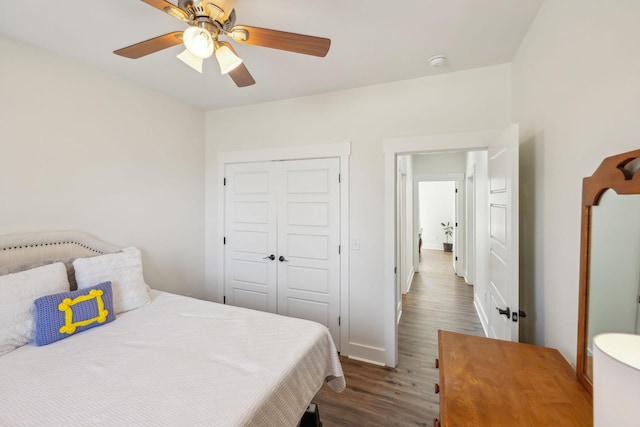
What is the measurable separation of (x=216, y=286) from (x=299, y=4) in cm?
288

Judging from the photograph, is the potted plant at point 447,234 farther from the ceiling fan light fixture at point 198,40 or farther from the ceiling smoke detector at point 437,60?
the ceiling fan light fixture at point 198,40

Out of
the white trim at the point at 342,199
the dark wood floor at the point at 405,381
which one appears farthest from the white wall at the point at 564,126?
the white trim at the point at 342,199

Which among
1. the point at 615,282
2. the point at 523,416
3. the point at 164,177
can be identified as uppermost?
the point at 164,177

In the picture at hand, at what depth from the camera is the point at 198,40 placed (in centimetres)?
123

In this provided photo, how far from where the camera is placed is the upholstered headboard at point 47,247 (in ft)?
5.67

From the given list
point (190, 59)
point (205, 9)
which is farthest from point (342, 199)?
point (205, 9)

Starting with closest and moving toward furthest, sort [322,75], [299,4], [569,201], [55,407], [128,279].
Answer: [55,407] < [569,201] < [299,4] < [128,279] < [322,75]


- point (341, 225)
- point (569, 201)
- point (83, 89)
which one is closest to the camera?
point (569, 201)

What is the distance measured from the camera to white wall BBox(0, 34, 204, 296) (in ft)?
5.92

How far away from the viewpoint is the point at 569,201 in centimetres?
121

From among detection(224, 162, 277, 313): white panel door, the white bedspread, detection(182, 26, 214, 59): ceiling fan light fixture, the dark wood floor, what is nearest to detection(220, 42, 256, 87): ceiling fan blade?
detection(182, 26, 214, 59): ceiling fan light fixture

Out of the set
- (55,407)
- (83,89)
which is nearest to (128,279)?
(55,407)

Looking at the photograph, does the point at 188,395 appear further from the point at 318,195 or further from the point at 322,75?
the point at 322,75

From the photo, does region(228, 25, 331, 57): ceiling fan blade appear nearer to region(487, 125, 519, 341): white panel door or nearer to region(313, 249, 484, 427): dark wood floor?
region(487, 125, 519, 341): white panel door
